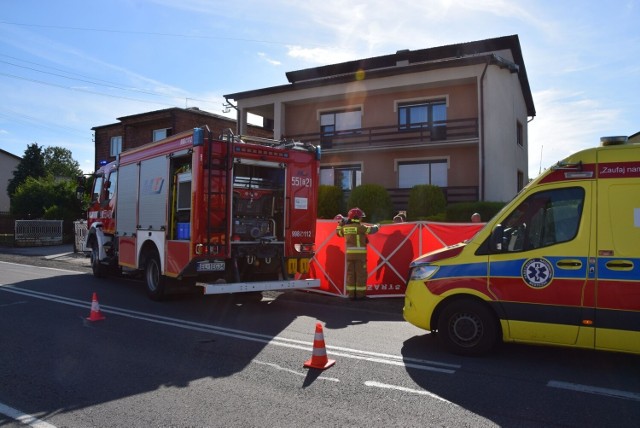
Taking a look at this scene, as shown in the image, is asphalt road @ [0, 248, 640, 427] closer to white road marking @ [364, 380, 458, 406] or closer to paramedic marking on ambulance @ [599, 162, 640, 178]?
white road marking @ [364, 380, 458, 406]

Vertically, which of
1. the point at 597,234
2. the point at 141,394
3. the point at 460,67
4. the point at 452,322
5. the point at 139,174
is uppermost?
the point at 460,67

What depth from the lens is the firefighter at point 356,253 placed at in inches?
399

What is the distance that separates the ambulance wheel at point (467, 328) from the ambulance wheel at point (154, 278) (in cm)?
574

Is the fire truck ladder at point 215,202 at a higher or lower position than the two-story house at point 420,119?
lower

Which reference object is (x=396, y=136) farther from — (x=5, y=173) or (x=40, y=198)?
(x=5, y=173)

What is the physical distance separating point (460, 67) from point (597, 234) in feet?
56.0

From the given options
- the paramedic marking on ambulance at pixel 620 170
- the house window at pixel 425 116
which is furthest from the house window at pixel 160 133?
the paramedic marking on ambulance at pixel 620 170

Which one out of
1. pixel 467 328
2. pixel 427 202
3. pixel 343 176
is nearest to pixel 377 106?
pixel 343 176

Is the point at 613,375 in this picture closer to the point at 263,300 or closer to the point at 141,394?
the point at 141,394

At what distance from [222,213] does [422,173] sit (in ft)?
50.1

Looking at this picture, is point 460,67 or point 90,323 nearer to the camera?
point 90,323

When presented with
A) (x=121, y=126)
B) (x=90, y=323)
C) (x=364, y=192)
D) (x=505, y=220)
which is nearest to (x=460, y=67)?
(x=364, y=192)

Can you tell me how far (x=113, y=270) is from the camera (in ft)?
47.9

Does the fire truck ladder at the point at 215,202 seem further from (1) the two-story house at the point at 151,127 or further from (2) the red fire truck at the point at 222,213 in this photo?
(1) the two-story house at the point at 151,127
